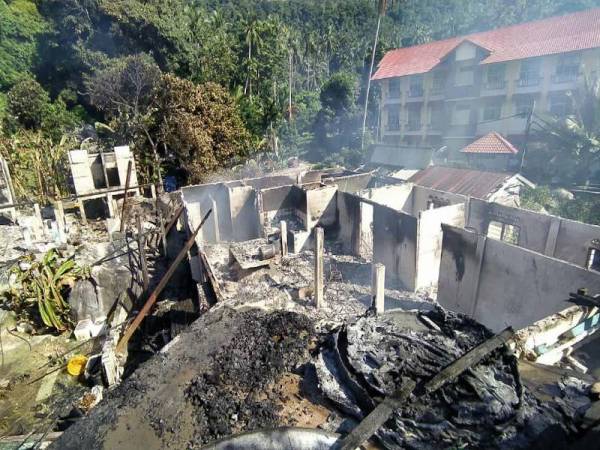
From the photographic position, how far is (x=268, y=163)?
104 feet

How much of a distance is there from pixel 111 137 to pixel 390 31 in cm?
4927

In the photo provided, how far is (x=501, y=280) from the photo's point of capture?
35.3 ft

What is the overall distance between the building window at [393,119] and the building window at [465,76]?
673cm

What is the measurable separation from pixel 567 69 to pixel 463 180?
587 inches

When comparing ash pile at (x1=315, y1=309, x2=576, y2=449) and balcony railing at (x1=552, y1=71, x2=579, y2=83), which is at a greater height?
balcony railing at (x1=552, y1=71, x2=579, y2=83)

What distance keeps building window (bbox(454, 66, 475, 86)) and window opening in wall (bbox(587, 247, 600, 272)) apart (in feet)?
79.1

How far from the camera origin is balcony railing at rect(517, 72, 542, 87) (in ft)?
87.8

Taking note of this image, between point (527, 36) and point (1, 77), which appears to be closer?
point (527, 36)

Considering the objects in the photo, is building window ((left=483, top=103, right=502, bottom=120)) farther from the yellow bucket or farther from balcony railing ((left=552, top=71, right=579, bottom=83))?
the yellow bucket

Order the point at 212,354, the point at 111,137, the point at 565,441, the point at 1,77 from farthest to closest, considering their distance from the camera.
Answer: the point at 1,77, the point at 111,137, the point at 212,354, the point at 565,441

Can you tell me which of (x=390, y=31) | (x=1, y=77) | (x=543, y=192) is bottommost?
(x=543, y=192)

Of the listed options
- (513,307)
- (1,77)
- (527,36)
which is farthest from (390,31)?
(513,307)

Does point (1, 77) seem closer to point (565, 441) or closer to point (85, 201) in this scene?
point (85, 201)

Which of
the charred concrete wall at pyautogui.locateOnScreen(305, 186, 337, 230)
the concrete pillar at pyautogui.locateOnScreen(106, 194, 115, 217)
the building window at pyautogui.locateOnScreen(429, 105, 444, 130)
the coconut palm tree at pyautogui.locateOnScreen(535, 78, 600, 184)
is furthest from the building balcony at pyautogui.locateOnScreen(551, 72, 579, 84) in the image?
the concrete pillar at pyautogui.locateOnScreen(106, 194, 115, 217)
